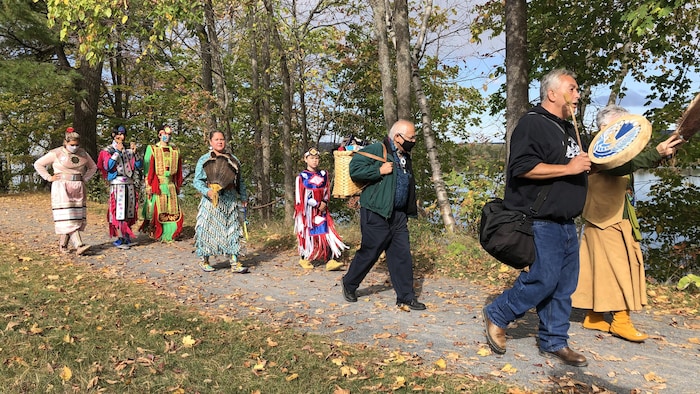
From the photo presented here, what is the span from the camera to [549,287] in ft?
12.1

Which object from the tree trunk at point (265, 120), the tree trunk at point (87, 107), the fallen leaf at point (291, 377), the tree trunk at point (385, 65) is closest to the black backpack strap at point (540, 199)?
the fallen leaf at point (291, 377)

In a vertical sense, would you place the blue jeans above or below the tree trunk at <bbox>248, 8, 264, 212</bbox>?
below

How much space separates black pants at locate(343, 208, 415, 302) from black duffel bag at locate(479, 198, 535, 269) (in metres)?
1.57

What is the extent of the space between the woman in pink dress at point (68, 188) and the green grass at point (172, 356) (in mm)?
2965

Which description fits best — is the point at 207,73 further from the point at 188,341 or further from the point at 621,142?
the point at 621,142

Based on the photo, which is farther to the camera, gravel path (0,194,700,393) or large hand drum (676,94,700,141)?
gravel path (0,194,700,393)

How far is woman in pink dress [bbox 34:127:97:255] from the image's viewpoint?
8000 millimetres

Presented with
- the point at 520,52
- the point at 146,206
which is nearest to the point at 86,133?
the point at 146,206

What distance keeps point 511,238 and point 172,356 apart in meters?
Result: 2.77

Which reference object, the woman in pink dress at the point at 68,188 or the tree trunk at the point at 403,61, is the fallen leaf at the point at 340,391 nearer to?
the tree trunk at the point at 403,61

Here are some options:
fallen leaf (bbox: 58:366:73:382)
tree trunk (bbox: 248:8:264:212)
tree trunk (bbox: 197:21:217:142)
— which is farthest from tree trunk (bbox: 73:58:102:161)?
fallen leaf (bbox: 58:366:73:382)

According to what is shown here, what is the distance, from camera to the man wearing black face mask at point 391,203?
5.08m

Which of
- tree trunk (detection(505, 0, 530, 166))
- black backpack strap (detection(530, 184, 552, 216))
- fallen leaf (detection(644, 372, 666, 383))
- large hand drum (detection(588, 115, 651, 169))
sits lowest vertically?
fallen leaf (detection(644, 372, 666, 383))

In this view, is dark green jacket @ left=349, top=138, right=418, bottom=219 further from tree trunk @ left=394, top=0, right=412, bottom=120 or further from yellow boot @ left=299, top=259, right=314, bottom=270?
tree trunk @ left=394, top=0, right=412, bottom=120
